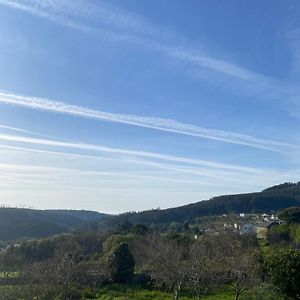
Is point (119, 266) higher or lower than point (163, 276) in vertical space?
higher

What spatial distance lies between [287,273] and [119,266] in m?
14.9

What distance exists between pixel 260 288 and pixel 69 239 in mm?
36285

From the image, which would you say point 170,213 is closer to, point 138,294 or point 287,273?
point 138,294

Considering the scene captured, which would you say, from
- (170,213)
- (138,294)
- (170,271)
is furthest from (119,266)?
(170,213)

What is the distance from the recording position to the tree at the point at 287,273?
2344 cm

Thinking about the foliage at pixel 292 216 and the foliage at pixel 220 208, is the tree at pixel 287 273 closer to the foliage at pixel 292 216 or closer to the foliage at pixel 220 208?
the foliage at pixel 292 216

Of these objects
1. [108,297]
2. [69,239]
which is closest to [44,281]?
[108,297]

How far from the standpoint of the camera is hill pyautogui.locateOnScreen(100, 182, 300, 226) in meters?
131

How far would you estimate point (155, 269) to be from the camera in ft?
107

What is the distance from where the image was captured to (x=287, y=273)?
77.2 feet

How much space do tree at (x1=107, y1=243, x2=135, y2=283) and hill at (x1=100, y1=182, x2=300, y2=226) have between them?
91.3m

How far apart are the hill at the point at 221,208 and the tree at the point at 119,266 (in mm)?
91269

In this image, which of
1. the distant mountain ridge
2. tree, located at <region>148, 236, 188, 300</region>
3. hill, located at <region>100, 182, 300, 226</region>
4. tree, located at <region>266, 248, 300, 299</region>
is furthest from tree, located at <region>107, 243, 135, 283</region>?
hill, located at <region>100, 182, 300, 226</region>

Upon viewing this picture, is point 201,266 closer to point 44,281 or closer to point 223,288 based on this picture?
point 223,288
